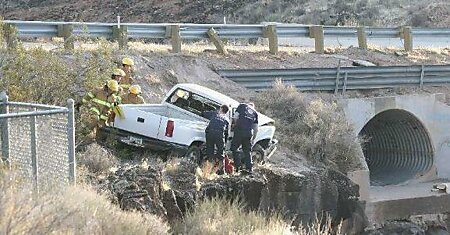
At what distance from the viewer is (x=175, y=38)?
23.2m

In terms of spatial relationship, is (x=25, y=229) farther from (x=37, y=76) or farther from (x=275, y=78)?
(x=275, y=78)

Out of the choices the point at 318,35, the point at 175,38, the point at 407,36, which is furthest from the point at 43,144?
the point at 407,36

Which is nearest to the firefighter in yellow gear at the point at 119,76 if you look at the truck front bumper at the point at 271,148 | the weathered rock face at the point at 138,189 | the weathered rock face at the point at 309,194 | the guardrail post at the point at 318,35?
the truck front bumper at the point at 271,148

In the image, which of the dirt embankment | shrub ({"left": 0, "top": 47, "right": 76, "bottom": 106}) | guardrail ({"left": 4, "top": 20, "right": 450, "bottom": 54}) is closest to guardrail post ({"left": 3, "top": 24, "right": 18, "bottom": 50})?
guardrail ({"left": 4, "top": 20, "right": 450, "bottom": 54})

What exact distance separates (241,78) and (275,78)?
92cm

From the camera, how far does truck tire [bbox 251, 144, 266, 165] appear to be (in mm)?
17484

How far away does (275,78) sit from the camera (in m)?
22.5

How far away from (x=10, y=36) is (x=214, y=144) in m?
5.28

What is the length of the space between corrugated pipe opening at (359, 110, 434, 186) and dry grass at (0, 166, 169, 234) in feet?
46.9

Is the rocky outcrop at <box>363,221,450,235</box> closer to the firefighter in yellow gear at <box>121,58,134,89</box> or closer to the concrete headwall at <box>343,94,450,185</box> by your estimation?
the concrete headwall at <box>343,94,450,185</box>

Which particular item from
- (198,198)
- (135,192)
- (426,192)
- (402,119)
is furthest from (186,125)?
(402,119)

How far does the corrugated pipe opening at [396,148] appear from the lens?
24766mm

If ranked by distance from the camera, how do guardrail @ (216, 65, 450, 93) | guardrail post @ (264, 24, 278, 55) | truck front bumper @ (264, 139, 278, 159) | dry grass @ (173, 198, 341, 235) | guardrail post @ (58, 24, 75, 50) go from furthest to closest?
1. guardrail post @ (264, 24, 278, 55)
2. guardrail @ (216, 65, 450, 93)
3. guardrail post @ (58, 24, 75, 50)
4. truck front bumper @ (264, 139, 278, 159)
5. dry grass @ (173, 198, 341, 235)

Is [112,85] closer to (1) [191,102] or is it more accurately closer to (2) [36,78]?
Result: (2) [36,78]
